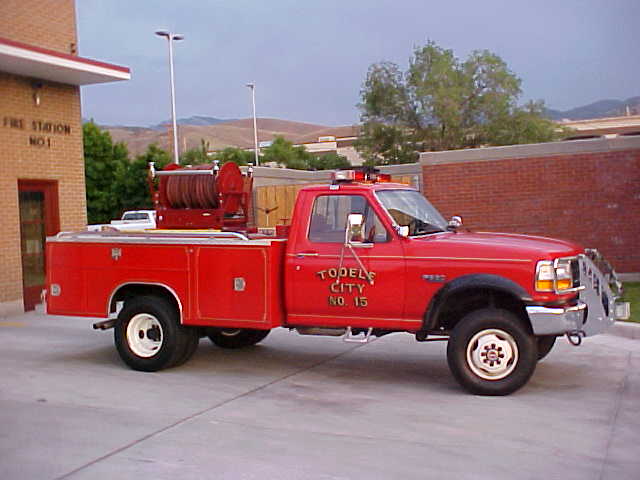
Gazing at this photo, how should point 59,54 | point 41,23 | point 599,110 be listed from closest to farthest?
1. point 59,54
2. point 41,23
3. point 599,110

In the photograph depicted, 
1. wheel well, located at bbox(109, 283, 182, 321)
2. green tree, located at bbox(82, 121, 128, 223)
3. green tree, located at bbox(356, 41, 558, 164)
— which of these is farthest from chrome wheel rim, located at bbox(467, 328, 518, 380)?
green tree, located at bbox(82, 121, 128, 223)

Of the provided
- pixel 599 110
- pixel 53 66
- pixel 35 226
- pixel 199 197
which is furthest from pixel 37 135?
pixel 599 110

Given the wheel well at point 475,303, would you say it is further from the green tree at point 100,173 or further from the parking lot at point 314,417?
the green tree at point 100,173

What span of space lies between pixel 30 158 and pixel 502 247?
33.0 feet

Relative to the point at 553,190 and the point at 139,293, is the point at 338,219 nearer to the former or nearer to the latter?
the point at 139,293

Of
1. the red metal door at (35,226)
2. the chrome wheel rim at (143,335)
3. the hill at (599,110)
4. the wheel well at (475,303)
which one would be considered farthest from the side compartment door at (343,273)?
the hill at (599,110)

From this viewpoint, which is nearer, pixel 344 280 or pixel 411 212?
pixel 344 280

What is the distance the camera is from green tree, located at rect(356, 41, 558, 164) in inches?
1502

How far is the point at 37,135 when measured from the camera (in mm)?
15039

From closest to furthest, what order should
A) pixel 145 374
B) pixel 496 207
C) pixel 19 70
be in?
1. pixel 145 374
2. pixel 19 70
3. pixel 496 207

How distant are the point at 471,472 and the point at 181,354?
4.55 meters

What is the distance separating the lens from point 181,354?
9438 millimetres

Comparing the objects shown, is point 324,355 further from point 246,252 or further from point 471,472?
point 471,472

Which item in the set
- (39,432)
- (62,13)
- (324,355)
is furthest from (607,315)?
(62,13)
